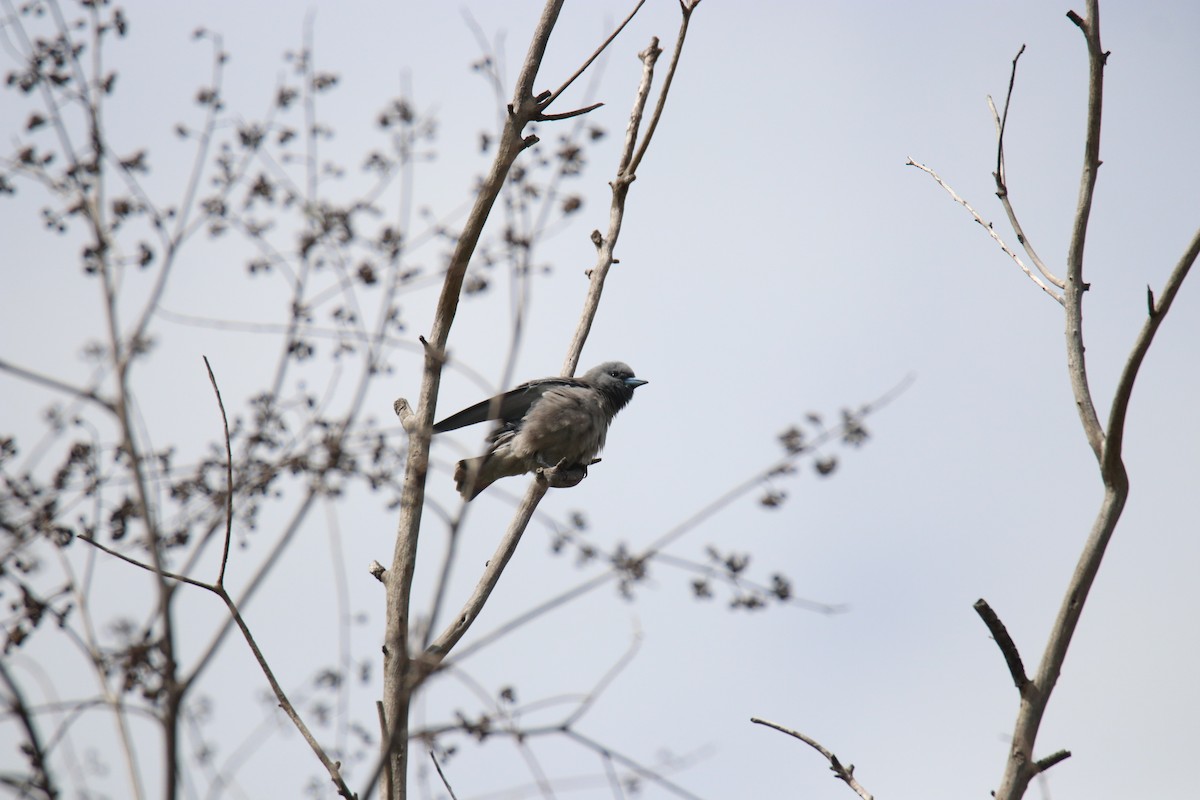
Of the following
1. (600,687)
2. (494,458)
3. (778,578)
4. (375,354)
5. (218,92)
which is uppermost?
(218,92)

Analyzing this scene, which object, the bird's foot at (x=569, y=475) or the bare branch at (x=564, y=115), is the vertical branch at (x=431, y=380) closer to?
the bare branch at (x=564, y=115)

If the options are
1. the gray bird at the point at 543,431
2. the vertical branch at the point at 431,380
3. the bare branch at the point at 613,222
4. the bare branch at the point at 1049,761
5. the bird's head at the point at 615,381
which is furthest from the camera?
the bird's head at the point at 615,381

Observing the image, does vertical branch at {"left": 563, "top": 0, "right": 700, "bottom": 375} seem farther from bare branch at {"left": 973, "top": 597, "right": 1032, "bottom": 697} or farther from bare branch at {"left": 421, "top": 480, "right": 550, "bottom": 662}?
bare branch at {"left": 973, "top": 597, "right": 1032, "bottom": 697}

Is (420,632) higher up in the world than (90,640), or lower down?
lower down

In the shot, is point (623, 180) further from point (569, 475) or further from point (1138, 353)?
point (1138, 353)

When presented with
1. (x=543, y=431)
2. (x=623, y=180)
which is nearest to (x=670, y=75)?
(x=623, y=180)

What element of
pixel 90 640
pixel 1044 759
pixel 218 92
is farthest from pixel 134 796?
pixel 218 92

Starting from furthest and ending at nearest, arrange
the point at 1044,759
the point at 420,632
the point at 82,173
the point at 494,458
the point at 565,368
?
the point at 494,458 < the point at 565,368 < the point at 82,173 < the point at 1044,759 < the point at 420,632

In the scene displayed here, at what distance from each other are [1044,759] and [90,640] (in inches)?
103

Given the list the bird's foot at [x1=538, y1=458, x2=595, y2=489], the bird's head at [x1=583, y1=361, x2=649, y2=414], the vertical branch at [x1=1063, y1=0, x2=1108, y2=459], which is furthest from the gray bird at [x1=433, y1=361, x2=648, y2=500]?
the vertical branch at [x1=1063, y1=0, x2=1108, y2=459]

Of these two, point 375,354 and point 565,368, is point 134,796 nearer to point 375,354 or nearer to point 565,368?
point 375,354

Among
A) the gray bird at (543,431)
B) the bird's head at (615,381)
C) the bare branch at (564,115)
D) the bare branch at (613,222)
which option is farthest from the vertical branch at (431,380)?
the bird's head at (615,381)

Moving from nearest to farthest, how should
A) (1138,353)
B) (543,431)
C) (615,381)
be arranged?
(1138,353)
(543,431)
(615,381)

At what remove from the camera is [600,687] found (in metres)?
3.17
